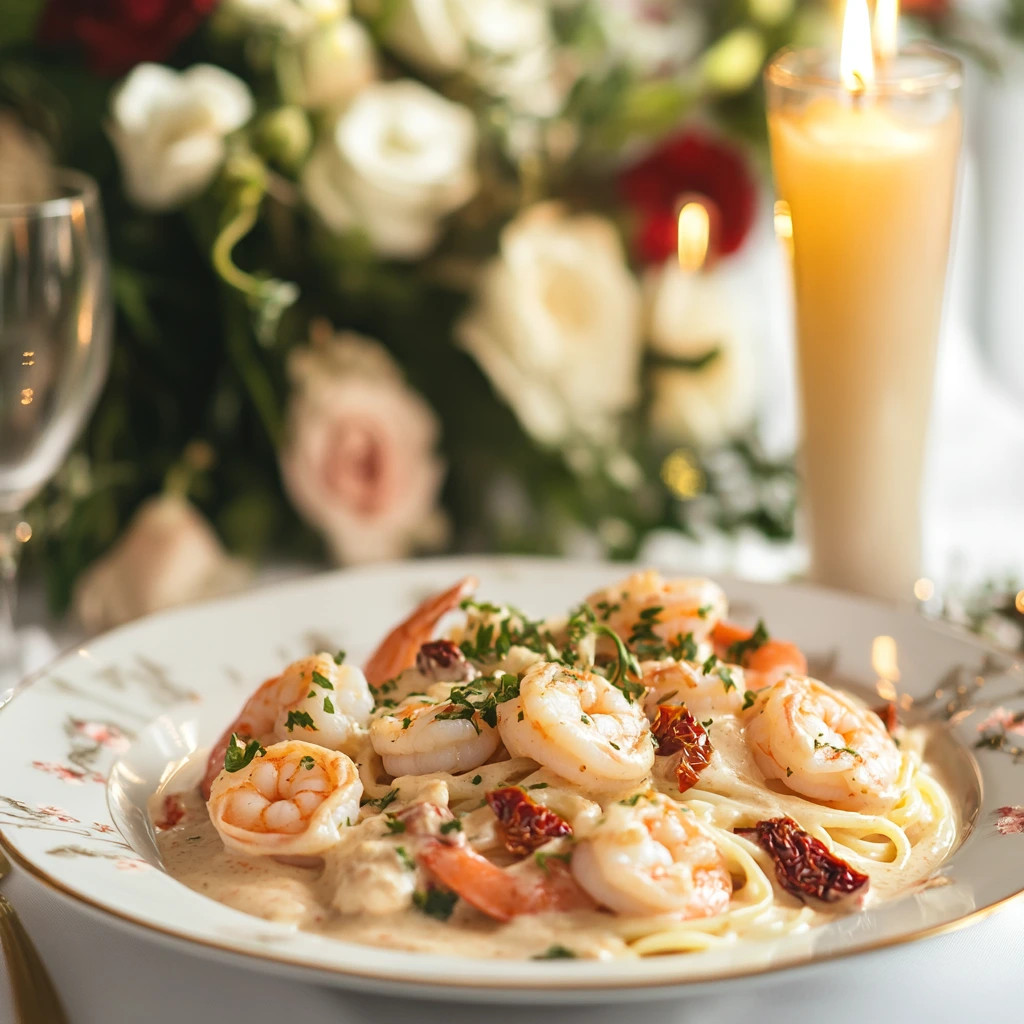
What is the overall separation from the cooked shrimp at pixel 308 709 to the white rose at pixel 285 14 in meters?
1.19

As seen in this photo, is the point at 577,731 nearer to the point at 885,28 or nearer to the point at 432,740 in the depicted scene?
the point at 432,740

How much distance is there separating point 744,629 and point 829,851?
515 mm

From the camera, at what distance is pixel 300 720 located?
1.48 meters

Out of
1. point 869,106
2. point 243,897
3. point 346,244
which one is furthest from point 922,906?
point 346,244

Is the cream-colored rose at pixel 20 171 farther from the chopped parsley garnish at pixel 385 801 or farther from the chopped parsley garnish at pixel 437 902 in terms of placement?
the chopped parsley garnish at pixel 437 902

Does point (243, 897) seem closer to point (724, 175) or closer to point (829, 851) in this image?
point (829, 851)

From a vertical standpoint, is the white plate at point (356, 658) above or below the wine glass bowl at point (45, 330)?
below

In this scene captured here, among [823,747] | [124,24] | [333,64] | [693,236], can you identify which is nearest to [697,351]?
[693,236]

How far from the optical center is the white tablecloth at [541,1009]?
1127 millimetres

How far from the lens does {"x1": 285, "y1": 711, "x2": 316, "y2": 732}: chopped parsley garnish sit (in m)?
1.48

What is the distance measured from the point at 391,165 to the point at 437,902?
4.59 feet

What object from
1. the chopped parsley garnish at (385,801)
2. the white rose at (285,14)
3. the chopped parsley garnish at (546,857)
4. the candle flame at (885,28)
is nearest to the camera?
the chopped parsley garnish at (546,857)

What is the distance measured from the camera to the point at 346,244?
7.77 ft

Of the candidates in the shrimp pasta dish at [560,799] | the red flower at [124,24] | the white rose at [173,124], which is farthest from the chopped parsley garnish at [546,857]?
the red flower at [124,24]
